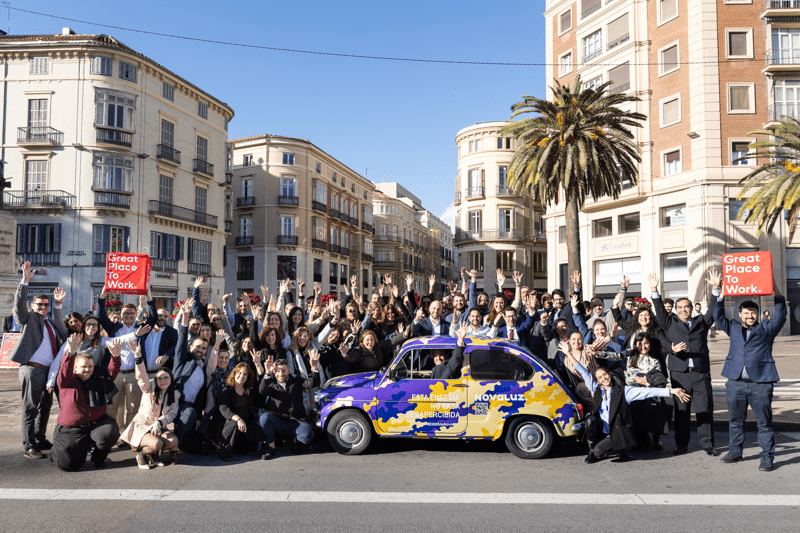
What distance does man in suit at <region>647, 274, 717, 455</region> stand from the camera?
7.84m

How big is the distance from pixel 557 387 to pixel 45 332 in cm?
711

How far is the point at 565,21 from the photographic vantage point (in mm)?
38406

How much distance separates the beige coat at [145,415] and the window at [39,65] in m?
35.3

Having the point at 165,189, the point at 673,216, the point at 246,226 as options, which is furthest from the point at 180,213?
the point at 673,216

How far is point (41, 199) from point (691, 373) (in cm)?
3718

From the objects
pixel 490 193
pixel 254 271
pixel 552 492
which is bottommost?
pixel 552 492

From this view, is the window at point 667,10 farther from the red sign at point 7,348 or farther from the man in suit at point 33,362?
the man in suit at point 33,362

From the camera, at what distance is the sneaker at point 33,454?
7535mm

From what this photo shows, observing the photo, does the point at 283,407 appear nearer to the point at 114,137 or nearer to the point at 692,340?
the point at 692,340

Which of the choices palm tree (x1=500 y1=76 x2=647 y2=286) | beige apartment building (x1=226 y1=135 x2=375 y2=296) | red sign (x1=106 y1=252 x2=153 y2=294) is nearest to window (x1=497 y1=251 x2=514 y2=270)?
beige apartment building (x1=226 y1=135 x2=375 y2=296)

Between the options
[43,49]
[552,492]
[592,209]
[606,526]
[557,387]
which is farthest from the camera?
[592,209]

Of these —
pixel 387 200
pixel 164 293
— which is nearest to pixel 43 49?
pixel 164 293

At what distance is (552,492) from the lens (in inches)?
245

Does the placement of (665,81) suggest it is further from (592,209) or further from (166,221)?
(166,221)
